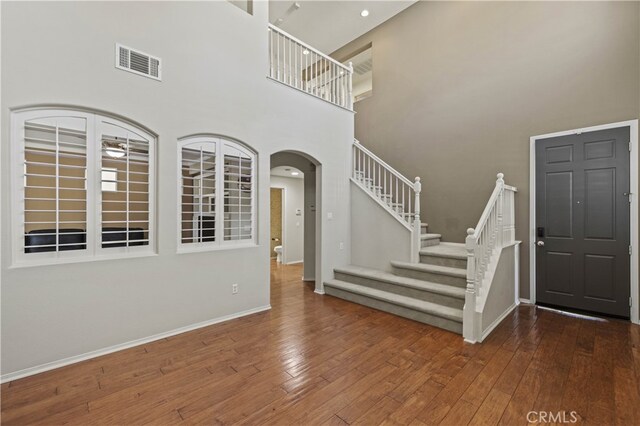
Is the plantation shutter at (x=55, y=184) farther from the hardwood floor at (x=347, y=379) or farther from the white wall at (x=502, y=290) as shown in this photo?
the white wall at (x=502, y=290)

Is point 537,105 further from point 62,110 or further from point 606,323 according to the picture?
point 62,110

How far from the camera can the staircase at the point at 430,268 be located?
3238 mm

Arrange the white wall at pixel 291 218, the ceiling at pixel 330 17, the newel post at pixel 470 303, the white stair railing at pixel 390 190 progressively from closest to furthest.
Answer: the newel post at pixel 470 303, the white stair railing at pixel 390 190, the ceiling at pixel 330 17, the white wall at pixel 291 218

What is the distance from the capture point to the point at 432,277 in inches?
157

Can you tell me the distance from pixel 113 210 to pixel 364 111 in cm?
569

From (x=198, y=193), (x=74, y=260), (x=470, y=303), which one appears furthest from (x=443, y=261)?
(x=74, y=260)

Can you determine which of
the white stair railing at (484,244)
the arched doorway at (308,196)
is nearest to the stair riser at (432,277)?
the white stair railing at (484,244)

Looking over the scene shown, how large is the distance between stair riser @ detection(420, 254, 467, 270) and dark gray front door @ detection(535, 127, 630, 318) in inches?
52.2

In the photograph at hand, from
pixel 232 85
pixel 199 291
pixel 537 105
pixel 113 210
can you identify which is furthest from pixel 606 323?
pixel 113 210

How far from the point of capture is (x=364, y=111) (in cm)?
690

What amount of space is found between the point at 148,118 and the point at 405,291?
151 inches

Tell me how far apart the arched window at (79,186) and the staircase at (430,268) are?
307 centimetres

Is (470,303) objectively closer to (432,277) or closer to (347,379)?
(432,277)

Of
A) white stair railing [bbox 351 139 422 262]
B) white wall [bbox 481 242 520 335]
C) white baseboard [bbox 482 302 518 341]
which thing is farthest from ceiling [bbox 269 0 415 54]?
white baseboard [bbox 482 302 518 341]
